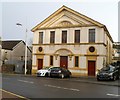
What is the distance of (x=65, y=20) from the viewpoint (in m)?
40.0

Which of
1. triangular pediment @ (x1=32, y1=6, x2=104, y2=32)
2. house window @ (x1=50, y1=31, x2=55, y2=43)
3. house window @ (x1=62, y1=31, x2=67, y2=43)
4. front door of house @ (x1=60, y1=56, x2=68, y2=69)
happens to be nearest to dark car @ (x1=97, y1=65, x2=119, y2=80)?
triangular pediment @ (x1=32, y1=6, x2=104, y2=32)

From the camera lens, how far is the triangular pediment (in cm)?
3803

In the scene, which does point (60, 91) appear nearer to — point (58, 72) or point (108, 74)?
point (108, 74)

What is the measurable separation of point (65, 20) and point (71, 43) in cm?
373

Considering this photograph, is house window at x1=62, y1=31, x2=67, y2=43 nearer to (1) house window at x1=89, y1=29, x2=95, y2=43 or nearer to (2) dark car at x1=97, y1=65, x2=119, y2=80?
(1) house window at x1=89, y1=29, x2=95, y2=43

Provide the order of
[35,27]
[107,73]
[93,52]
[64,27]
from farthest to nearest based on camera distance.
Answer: [35,27] → [64,27] → [93,52] → [107,73]

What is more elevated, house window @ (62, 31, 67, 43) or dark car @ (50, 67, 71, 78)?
house window @ (62, 31, 67, 43)

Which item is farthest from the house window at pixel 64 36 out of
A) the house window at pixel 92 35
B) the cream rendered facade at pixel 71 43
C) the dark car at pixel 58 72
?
the dark car at pixel 58 72

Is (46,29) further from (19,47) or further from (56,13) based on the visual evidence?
(19,47)

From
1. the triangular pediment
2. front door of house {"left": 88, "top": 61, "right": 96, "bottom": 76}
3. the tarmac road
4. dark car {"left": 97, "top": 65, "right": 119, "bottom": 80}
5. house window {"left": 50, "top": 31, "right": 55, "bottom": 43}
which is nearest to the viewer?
the tarmac road

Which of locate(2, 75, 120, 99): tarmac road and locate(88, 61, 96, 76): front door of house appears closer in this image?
locate(2, 75, 120, 99): tarmac road

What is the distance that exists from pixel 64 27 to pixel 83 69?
23.7 feet

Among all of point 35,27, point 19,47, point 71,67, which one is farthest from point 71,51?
point 19,47

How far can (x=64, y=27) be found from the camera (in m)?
40.0
